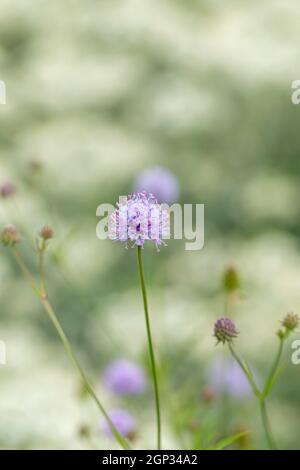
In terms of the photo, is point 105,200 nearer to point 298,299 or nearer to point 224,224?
point 224,224

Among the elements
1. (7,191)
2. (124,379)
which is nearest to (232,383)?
(124,379)

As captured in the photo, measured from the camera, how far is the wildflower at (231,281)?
53 centimetres

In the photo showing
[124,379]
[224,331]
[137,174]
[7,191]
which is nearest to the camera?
[224,331]

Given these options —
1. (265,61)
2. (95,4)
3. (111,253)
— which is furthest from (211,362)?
(95,4)

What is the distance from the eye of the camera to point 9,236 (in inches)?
17.0

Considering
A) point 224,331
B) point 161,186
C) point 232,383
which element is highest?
point 161,186

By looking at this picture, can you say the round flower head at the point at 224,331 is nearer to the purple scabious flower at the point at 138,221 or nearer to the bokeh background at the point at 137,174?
the purple scabious flower at the point at 138,221

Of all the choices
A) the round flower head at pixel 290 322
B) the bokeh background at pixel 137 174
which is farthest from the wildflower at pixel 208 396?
the round flower head at pixel 290 322

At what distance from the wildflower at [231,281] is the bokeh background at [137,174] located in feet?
0.22

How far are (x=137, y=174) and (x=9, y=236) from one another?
2.10 ft

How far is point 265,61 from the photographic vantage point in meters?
1.17

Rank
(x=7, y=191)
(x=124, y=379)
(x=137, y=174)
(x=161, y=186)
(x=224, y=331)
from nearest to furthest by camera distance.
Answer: (x=224, y=331) < (x=7, y=191) < (x=124, y=379) < (x=161, y=186) < (x=137, y=174)

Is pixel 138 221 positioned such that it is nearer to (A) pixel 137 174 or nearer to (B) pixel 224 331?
(B) pixel 224 331
